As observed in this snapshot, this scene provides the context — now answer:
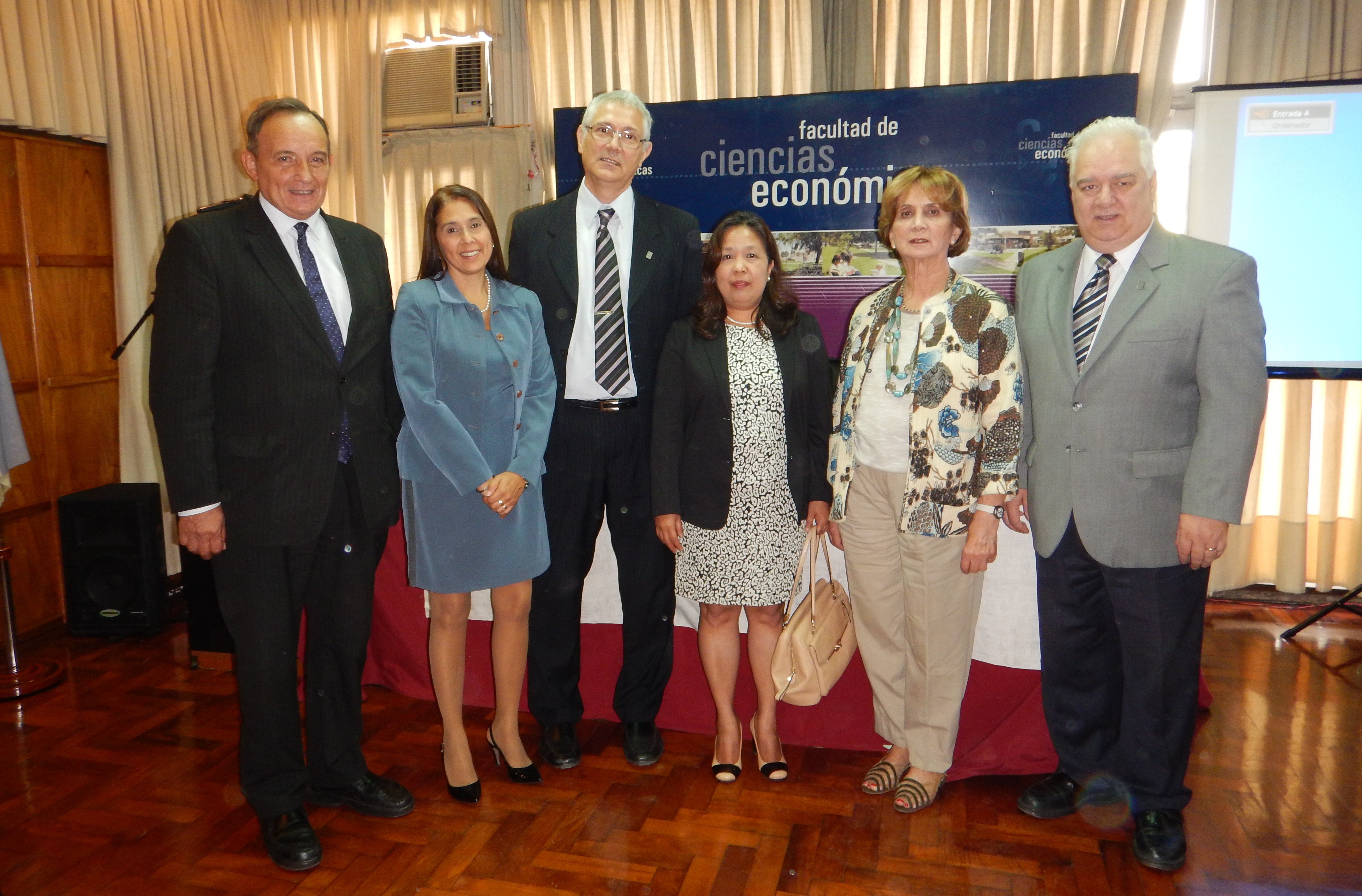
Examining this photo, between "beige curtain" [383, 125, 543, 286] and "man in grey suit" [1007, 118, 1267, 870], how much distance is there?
354 centimetres

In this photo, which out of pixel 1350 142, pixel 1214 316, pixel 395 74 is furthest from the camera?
pixel 395 74

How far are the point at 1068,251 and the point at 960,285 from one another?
1.04ft

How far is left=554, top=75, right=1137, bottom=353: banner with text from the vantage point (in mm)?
4121

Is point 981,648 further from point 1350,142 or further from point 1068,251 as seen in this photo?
point 1350,142

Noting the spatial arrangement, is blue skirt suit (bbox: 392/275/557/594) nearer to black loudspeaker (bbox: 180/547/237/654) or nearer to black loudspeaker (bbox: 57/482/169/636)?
black loudspeaker (bbox: 180/547/237/654)

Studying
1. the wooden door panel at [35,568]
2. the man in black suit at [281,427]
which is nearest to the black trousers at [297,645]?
the man in black suit at [281,427]

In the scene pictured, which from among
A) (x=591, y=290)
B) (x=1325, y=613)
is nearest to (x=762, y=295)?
(x=591, y=290)

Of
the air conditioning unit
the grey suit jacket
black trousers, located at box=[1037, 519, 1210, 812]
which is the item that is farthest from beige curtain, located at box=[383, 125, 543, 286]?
black trousers, located at box=[1037, 519, 1210, 812]

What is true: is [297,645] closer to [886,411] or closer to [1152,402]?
[886,411]

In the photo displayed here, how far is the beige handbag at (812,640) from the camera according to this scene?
2359 millimetres

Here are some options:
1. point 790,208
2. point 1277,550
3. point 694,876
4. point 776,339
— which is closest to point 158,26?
point 790,208

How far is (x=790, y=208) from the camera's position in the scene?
4.50 m

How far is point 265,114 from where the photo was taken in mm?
2025

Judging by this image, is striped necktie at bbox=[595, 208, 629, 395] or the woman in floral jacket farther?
striped necktie at bbox=[595, 208, 629, 395]
